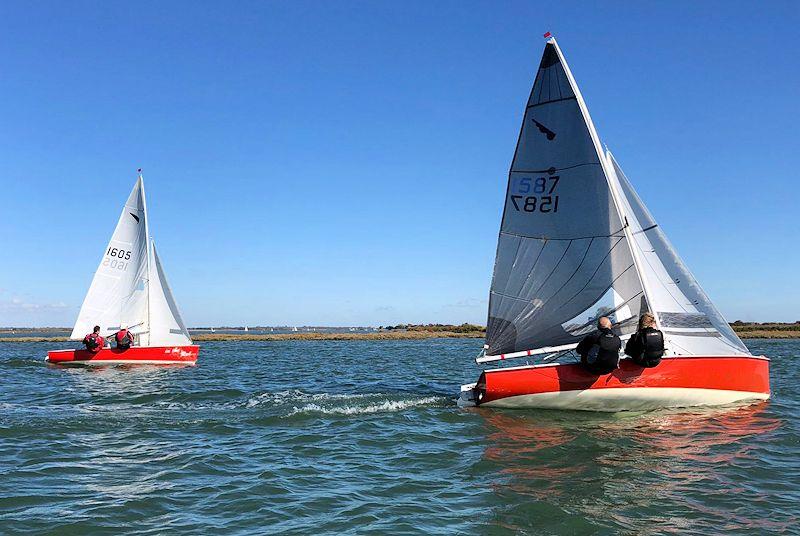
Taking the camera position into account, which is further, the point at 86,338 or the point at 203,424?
the point at 86,338

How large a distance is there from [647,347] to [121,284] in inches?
1022

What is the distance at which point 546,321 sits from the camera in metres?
15.2

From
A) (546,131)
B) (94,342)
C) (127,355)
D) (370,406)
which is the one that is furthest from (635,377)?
(94,342)

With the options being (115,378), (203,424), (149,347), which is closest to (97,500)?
(203,424)

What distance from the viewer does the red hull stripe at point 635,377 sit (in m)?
13.2

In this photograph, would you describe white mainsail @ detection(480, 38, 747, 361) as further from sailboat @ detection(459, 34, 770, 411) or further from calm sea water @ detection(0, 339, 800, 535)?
calm sea water @ detection(0, 339, 800, 535)

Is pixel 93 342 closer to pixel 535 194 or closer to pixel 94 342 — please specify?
pixel 94 342

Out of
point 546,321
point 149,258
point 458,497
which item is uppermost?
point 149,258

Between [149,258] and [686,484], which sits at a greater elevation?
[149,258]

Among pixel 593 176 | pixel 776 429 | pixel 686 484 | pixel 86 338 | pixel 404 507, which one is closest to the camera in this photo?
pixel 404 507

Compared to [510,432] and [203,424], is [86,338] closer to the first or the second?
[203,424]

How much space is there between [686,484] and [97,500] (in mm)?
7588

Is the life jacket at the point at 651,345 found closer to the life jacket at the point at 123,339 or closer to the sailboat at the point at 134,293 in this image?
the sailboat at the point at 134,293

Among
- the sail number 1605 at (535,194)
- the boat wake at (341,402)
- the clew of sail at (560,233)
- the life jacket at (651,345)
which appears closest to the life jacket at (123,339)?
the boat wake at (341,402)
